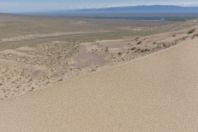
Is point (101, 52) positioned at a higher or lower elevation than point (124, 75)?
lower

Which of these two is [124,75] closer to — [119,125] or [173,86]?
[173,86]

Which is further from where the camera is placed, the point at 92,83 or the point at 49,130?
the point at 92,83

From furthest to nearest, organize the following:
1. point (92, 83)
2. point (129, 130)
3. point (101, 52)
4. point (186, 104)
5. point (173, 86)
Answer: point (101, 52)
point (92, 83)
point (173, 86)
point (186, 104)
point (129, 130)

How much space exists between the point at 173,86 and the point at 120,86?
1.68 meters

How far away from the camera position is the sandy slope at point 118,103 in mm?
9922

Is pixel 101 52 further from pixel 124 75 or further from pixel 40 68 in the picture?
pixel 124 75

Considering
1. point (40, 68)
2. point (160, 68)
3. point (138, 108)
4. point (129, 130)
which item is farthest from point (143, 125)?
point (40, 68)

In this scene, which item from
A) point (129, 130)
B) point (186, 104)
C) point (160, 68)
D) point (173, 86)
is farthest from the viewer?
point (160, 68)

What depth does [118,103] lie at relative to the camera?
1138 cm

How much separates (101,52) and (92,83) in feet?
54.6

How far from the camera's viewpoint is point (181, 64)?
15.0 meters

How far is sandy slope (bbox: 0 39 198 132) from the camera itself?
9922 mm

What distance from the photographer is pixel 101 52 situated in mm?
30047

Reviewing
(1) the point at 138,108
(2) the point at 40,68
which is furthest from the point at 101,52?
(1) the point at 138,108
